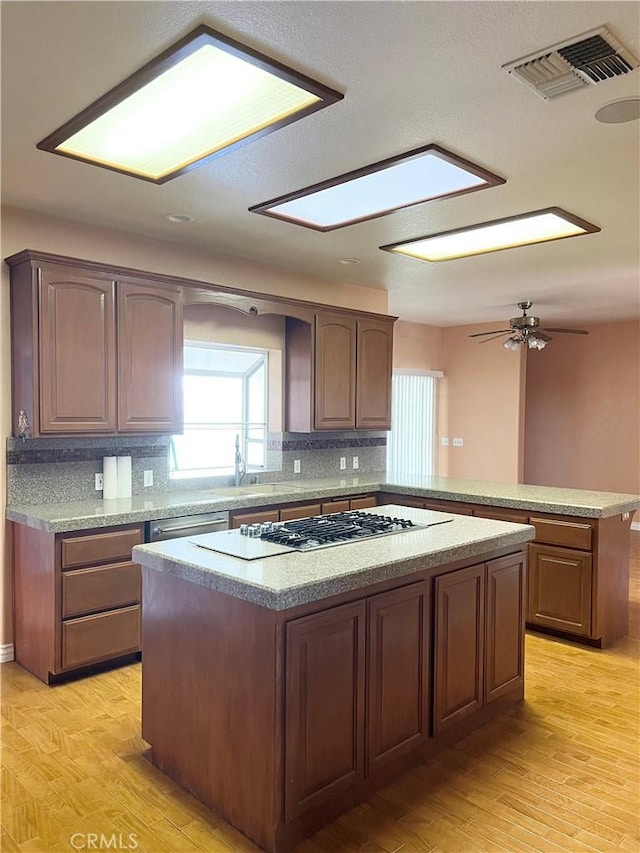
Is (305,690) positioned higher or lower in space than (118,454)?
lower

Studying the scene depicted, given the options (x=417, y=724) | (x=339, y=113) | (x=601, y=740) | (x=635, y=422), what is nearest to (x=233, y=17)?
(x=339, y=113)

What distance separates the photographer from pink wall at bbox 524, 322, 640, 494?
7.83m

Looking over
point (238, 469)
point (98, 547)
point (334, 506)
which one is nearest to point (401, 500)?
point (334, 506)

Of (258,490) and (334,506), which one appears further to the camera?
(334,506)

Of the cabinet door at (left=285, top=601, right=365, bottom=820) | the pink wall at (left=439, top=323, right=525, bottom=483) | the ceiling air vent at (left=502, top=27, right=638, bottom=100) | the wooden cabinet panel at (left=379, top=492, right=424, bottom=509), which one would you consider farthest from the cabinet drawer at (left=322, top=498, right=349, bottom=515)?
the pink wall at (left=439, top=323, right=525, bottom=483)

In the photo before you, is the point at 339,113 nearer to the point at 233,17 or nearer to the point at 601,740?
the point at 233,17

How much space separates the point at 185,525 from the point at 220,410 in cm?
141

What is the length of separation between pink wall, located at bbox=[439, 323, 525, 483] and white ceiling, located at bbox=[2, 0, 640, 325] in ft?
11.9

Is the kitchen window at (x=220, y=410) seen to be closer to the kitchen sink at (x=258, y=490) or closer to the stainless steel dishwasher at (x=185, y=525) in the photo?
the kitchen sink at (x=258, y=490)

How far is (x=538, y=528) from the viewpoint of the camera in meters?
4.07

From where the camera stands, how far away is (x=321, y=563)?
229 centimetres

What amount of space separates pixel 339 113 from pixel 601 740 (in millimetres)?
2884

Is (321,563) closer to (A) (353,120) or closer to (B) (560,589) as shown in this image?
(A) (353,120)

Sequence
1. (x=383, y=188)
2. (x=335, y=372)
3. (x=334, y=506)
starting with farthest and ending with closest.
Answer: (x=335, y=372) → (x=334, y=506) → (x=383, y=188)
